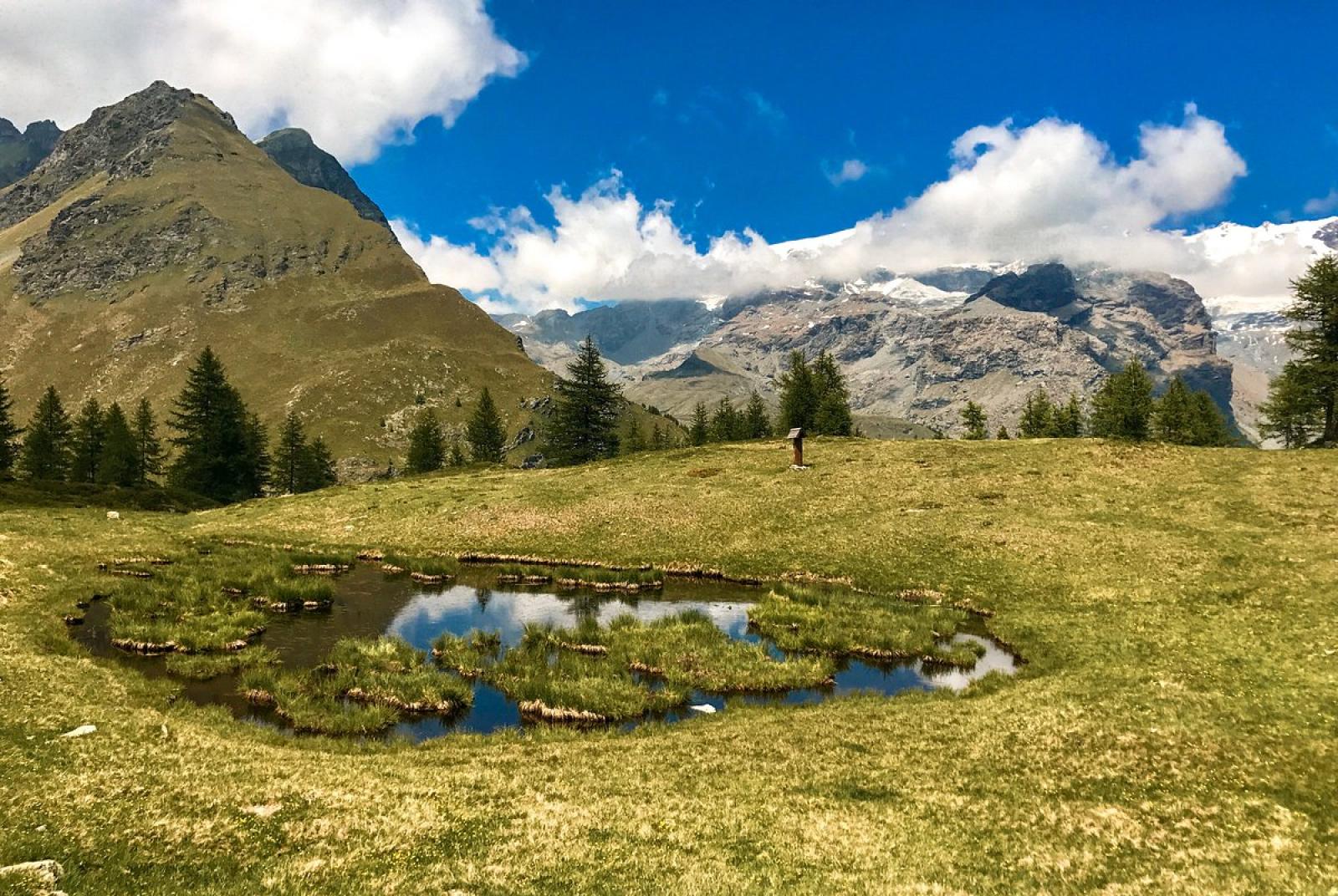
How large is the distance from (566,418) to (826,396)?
50.8m

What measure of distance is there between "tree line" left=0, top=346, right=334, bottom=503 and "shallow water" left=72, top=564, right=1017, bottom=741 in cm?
7412

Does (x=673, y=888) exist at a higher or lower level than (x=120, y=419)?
lower

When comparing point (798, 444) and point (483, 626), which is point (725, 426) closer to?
point (798, 444)

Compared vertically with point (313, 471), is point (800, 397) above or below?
above

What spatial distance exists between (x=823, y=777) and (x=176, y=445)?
119045mm

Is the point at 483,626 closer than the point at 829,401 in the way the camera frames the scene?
Yes

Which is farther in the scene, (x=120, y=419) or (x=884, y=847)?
(x=120, y=419)

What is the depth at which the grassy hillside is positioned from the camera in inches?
483

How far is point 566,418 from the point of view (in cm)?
11294

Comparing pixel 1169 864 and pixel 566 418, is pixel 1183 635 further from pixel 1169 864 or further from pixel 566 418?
pixel 566 418

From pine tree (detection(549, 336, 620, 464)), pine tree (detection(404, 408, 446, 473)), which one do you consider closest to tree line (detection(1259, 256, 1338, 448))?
pine tree (detection(549, 336, 620, 464))

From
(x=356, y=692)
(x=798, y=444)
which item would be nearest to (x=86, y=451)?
(x=798, y=444)

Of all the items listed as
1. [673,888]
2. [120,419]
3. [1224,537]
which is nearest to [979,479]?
[1224,537]

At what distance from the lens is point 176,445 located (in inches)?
4131
